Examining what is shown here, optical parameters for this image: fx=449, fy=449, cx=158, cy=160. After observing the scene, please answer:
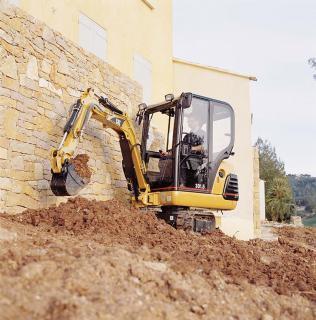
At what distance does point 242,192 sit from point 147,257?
10.8 metres

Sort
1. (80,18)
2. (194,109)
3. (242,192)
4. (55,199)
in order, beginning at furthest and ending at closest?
(242,192) < (80,18) < (194,109) < (55,199)

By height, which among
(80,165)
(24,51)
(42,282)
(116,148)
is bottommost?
(42,282)

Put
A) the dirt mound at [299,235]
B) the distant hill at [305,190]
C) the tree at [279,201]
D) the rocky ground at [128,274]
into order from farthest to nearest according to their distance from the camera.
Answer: the distant hill at [305,190] → the tree at [279,201] → the dirt mound at [299,235] → the rocky ground at [128,274]

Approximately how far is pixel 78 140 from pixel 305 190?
54.4 meters

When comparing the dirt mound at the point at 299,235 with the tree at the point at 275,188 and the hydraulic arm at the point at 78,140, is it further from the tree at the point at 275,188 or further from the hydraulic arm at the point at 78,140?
the tree at the point at 275,188

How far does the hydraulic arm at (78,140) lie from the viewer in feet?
23.7

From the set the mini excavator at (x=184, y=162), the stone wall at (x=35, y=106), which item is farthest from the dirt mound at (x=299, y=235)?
the stone wall at (x=35, y=106)

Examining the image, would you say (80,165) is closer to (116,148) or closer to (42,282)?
(116,148)

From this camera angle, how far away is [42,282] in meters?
3.89

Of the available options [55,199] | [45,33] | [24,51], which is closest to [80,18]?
[45,33]

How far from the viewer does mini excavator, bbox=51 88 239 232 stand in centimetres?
881

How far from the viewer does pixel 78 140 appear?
7766 mm

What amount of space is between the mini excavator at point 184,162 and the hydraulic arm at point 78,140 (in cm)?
2

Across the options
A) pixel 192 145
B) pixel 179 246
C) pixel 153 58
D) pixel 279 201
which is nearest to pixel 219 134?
pixel 192 145
